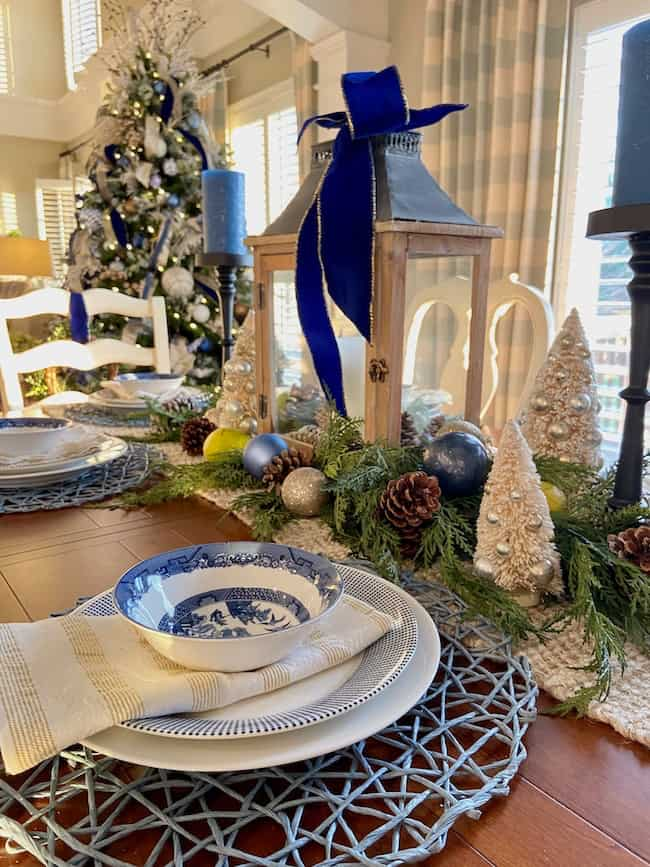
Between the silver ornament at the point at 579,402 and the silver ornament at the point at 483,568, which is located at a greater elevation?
the silver ornament at the point at 579,402

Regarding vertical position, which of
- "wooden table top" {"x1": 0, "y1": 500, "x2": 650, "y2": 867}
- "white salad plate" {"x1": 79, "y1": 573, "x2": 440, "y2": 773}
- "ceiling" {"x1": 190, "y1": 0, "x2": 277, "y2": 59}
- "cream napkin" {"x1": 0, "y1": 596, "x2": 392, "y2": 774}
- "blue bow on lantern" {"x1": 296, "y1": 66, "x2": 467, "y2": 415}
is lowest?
"wooden table top" {"x1": 0, "y1": 500, "x2": 650, "y2": 867}

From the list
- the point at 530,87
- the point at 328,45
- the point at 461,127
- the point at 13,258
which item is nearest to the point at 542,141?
the point at 530,87

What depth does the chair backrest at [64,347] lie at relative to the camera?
1.50 m

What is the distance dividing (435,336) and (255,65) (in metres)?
3.73

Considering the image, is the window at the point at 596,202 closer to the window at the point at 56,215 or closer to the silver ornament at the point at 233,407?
the silver ornament at the point at 233,407

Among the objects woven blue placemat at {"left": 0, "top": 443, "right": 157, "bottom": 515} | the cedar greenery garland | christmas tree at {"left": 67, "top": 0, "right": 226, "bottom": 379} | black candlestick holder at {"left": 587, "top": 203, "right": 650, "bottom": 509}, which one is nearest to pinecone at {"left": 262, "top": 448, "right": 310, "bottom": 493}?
the cedar greenery garland

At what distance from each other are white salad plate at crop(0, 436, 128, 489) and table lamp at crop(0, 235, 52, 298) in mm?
4253

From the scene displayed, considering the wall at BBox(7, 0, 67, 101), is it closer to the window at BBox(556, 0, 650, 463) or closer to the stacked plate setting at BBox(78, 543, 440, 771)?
the window at BBox(556, 0, 650, 463)

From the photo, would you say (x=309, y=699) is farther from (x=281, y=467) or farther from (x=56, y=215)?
(x=56, y=215)

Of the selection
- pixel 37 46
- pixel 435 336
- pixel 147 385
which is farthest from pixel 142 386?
pixel 37 46

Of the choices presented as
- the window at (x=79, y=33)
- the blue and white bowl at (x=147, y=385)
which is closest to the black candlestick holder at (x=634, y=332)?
the blue and white bowl at (x=147, y=385)

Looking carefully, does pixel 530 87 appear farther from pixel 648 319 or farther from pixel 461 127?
pixel 648 319

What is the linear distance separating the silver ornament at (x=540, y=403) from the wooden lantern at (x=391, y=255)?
115 mm

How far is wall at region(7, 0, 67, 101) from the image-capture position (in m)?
6.66
